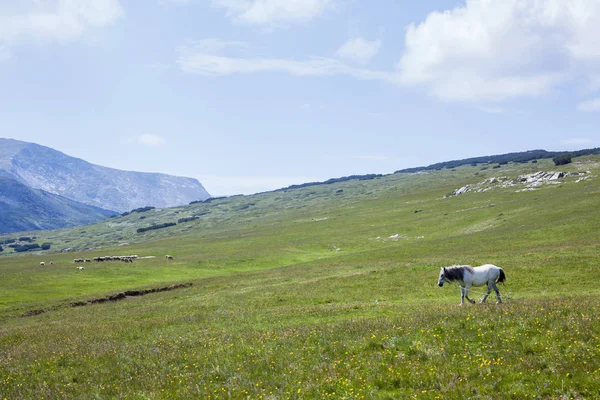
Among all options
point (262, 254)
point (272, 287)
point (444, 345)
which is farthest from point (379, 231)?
point (444, 345)

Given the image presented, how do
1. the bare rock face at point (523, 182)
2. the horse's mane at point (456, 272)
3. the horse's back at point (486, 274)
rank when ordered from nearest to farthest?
the horse's back at point (486, 274), the horse's mane at point (456, 272), the bare rock face at point (523, 182)

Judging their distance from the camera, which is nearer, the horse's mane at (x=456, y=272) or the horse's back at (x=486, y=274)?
the horse's back at (x=486, y=274)

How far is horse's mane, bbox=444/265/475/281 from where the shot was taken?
2309 cm

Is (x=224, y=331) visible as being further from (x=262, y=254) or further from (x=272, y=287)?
(x=262, y=254)

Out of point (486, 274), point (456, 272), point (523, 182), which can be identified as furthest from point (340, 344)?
point (523, 182)

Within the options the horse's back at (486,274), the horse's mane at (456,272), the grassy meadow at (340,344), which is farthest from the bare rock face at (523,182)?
the horse's mane at (456,272)

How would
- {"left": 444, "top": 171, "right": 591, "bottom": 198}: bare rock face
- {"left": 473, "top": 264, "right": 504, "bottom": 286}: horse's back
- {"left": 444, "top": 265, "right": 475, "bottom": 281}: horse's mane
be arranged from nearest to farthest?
{"left": 473, "top": 264, "right": 504, "bottom": 286}: horse's back
{"left": 444, "top": 265, "right": 475, "bottom": 281}: horse's mane
{"left": 444, "top": 171, "right": 591, "bottom": 198}: bare rock face

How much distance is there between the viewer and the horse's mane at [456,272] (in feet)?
75.7

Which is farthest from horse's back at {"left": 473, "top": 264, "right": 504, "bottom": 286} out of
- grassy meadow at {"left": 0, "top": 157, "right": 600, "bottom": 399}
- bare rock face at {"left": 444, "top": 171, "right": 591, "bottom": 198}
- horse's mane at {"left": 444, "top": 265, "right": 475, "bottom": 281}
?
bare rock face at {"left": 444, "top": 171, "right": 591, "bottom": 198}

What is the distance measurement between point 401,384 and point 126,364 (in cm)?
1110

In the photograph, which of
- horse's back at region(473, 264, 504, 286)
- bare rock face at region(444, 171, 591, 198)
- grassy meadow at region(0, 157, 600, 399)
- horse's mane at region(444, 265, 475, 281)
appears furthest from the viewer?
bare rock face at region(444, 171, 591, 198)

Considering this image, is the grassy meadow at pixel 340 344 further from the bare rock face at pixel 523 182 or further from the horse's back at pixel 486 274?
the bare rock face at pixel 523 182

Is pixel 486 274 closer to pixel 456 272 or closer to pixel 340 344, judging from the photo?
pixel 456 272

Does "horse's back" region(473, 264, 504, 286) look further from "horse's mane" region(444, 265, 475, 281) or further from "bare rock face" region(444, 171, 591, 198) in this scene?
"bare rock face" region(444, 171, 591, 198)
